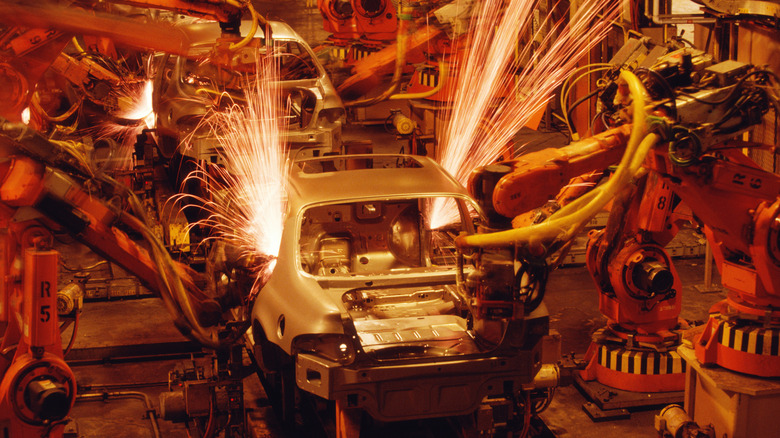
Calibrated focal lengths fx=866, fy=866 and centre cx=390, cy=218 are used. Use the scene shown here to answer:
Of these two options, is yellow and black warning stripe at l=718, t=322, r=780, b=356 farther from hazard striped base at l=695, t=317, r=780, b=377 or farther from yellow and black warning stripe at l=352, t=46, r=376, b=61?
yellow and black warning stripe at l=352, t=46, r=376, b=61

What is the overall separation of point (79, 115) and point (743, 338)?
1011cm

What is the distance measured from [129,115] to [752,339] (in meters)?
9.39

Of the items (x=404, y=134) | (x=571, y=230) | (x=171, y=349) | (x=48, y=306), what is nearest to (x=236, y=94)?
(x=404, y=134)

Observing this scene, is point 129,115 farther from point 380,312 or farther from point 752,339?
point 752,339

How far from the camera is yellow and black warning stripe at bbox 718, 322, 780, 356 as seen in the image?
4.86m

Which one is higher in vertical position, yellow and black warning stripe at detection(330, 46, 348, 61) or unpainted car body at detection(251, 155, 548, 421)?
yellow and black warning stripe at detection(330, 46, 348, 61)

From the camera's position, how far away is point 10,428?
15.3 feet

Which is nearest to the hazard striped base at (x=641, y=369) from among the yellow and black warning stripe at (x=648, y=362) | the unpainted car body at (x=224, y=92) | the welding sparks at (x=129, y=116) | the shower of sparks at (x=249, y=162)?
the yellow and black warning stripe at (x=648, y=362)

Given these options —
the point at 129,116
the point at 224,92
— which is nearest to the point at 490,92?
the point at 224,92

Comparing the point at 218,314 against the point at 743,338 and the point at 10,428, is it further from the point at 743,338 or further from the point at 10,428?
the point at 743,338

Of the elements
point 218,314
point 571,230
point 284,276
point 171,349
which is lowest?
point 171,349

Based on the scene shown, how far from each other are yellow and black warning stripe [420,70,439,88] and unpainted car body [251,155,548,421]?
4.48 m

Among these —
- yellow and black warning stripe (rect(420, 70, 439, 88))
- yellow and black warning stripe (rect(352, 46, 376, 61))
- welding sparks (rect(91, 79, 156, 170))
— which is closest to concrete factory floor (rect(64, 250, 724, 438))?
yellow and black warning stripe (rect(420, 70, 439, 88))

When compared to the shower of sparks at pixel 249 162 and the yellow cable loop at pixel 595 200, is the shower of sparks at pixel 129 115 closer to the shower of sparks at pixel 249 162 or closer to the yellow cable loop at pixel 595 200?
the shower of sparks at pixel 249 162
